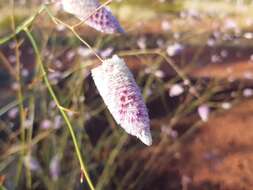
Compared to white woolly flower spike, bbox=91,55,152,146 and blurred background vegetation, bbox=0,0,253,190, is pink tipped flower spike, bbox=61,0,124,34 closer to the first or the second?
white woolly flower spike, bbox=91,55,152,146

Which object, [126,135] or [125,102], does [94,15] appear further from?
[126,135]

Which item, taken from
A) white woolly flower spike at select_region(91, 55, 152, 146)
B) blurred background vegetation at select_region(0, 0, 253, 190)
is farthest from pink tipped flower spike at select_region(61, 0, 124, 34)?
blurred background vegetation at select_region(0, 0, 253, 190)

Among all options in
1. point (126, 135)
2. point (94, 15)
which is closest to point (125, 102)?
point (94, 15)

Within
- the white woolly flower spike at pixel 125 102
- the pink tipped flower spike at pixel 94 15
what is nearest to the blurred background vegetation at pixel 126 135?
the pink tipped flower spike at pixel 94 15

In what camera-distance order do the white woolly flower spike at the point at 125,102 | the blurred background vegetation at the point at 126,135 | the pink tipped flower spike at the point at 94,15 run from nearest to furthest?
the white woolly flower spike at the point at 125,102, the pink tipped flower spike at the point at 94,15, the blurred background vegetation at the point at 126,135

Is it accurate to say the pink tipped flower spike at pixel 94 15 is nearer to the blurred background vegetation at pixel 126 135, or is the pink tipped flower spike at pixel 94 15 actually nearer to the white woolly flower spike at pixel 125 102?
the white woolly flower spike at pixel 125 102

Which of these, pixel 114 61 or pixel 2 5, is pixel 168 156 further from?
pixel 2 5

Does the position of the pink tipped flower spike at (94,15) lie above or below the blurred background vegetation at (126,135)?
above

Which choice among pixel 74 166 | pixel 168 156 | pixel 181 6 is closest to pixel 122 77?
pixel 74 166
